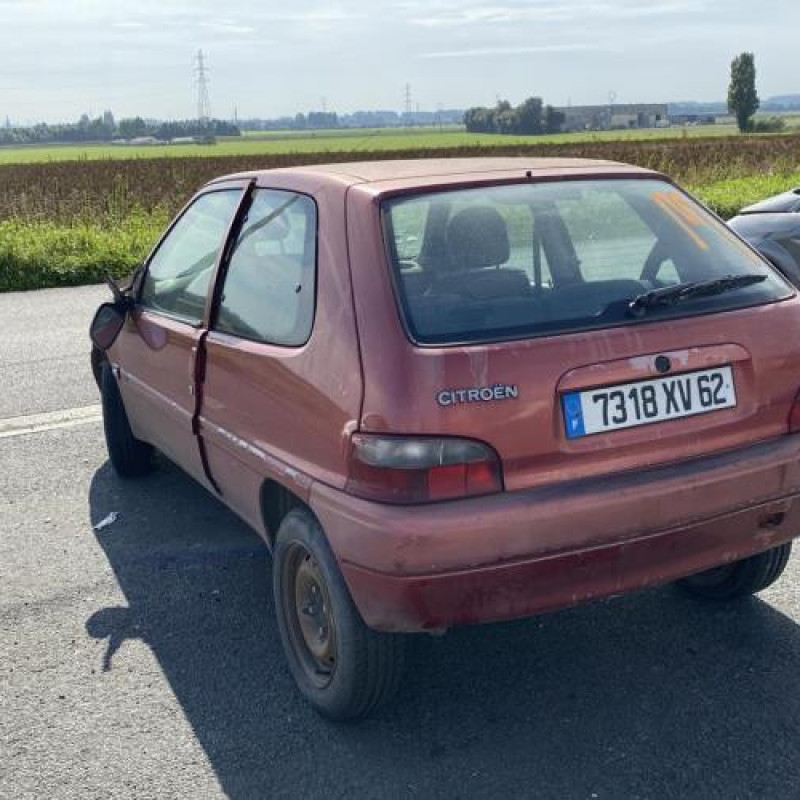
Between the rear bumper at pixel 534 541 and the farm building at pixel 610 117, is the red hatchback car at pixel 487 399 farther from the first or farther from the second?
the farm building at pixel 610 117

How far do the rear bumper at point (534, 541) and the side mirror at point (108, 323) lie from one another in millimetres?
2196

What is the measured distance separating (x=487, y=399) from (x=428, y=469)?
24cm

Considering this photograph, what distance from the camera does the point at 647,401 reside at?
294 cm

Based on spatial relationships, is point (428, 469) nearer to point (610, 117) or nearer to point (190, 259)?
point (190, 259)

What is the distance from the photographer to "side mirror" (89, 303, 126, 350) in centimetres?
480

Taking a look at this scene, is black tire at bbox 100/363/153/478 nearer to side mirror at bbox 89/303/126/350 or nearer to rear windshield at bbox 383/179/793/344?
side mirror at bbox 89/303/126/350

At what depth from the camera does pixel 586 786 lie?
280cm

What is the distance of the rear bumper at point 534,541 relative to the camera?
8.93 ft

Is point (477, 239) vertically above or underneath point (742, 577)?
above

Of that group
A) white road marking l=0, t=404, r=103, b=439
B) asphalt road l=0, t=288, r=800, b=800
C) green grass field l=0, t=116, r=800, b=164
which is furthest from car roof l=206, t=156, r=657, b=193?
green grass field l=0, t=116, r=800, b=164

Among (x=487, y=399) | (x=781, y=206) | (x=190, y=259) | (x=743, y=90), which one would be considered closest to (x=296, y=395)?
(x=487, y=399)

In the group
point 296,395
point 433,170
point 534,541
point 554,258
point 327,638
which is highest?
point 433,170

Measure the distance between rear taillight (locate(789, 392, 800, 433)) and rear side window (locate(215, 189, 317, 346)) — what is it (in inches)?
59.1

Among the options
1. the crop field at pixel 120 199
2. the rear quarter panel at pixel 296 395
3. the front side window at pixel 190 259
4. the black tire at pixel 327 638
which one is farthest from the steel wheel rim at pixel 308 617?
the crop field at pixel 120 199
